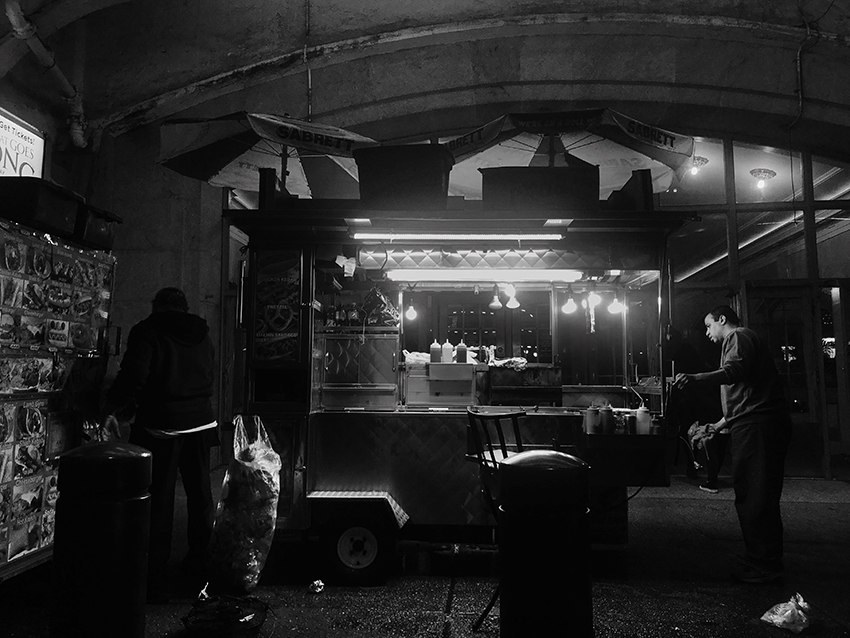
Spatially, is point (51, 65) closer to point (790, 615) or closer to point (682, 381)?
point (682, 381)

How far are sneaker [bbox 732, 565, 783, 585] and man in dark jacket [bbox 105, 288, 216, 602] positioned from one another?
4686 millimetres

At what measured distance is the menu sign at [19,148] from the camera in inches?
246

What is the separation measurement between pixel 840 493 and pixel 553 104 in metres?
7.85

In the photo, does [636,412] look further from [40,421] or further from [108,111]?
[108,111]

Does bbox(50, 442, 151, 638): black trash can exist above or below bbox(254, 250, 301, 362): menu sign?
below

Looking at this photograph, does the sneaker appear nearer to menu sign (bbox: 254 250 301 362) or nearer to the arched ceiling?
menu sign (bbox: 254 250 301 362)

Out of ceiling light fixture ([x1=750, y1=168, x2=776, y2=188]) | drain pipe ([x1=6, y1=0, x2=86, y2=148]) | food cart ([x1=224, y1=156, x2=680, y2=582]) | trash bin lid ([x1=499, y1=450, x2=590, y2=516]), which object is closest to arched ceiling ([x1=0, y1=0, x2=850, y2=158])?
drain pipe ([x1=6, y1=0, x2=86, y2=148])

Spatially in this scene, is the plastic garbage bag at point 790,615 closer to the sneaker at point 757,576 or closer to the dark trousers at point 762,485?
the sneaker at point 757,576

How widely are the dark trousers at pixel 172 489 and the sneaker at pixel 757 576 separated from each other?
4.69m

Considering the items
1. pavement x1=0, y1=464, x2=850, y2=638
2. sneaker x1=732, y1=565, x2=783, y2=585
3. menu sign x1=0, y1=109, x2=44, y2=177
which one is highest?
menu sign x1=0, y1=109, x2=44, y2=177

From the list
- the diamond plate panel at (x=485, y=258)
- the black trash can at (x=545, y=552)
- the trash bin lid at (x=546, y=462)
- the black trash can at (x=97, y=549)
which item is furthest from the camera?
the diamond plate panel at (x=485, y=258)

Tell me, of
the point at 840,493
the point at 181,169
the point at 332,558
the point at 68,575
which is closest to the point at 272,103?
the point at 181,169

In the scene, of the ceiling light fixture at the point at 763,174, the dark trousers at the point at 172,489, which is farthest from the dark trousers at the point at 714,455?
the dark trousers at the point at 172,489

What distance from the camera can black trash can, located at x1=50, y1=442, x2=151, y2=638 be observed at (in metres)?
3.63
